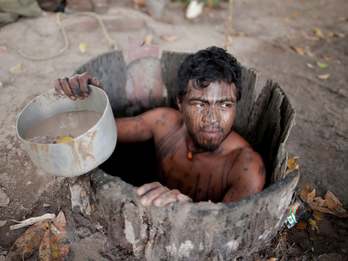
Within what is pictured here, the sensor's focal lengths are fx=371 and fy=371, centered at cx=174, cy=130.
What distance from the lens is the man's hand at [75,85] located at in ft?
5.91

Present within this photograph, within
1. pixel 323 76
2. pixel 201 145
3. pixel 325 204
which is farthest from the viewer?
pixel 323 76

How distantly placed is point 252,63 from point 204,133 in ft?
8.53

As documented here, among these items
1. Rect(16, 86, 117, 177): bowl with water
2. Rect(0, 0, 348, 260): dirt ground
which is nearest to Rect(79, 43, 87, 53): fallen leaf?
Rect(0, 0, 348, 260): dirt ground

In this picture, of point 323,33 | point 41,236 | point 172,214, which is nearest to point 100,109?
point 172,214

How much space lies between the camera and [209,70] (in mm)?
1979

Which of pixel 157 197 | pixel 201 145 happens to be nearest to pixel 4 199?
pixel 201 145

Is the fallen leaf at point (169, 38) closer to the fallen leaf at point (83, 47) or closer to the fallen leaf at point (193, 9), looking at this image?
the fallen leaf at point (193, 9)

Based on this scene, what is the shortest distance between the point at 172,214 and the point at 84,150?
43 centimetres

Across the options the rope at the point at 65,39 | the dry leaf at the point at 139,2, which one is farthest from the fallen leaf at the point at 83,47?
the dry leaf at the point at 139,2

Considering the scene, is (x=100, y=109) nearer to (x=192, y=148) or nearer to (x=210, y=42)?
(x=192, y=148)

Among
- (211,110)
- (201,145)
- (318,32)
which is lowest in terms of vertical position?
(318,32)

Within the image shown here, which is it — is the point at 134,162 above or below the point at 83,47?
below

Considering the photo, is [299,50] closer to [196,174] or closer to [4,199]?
[196,174]

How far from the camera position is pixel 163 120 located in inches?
97.3
